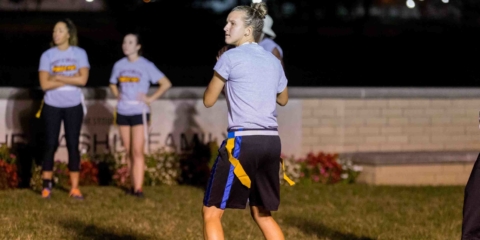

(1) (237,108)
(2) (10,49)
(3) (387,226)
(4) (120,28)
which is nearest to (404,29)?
(4) (120,28)

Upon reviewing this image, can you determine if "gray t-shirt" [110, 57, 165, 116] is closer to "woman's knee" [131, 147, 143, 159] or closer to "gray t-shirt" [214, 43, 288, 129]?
"woman's knee" [131, 147, 143, 159]

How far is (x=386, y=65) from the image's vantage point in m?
33.0

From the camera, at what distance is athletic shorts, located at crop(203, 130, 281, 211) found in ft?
19.3

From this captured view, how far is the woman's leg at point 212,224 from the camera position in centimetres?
584

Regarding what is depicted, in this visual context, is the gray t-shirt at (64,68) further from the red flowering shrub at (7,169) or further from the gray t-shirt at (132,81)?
the red flowering shrub at (7,169)

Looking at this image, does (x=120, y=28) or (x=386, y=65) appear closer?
(x=120, y=28)

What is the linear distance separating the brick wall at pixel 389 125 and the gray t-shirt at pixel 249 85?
7.23 metres

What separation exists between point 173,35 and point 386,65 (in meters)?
7.29

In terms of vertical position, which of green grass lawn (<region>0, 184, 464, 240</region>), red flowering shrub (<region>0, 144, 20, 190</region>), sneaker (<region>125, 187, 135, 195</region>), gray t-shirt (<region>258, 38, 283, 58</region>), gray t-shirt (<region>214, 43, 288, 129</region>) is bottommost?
green grass lawn (<region>0, 184, 464, 240</region>)

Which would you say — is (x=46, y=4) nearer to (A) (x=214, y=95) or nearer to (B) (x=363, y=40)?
(B) (x=363, y=40)

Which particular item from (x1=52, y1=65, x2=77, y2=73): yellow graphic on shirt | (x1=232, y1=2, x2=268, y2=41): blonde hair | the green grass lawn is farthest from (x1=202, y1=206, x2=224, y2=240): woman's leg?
(x1=52, y1=65, x2=77, y2=73): yellow graphic on shirt

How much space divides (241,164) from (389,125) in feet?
26.2

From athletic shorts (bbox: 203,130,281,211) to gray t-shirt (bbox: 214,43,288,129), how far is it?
0.24 ft

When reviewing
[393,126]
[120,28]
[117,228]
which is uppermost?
[120,28]
